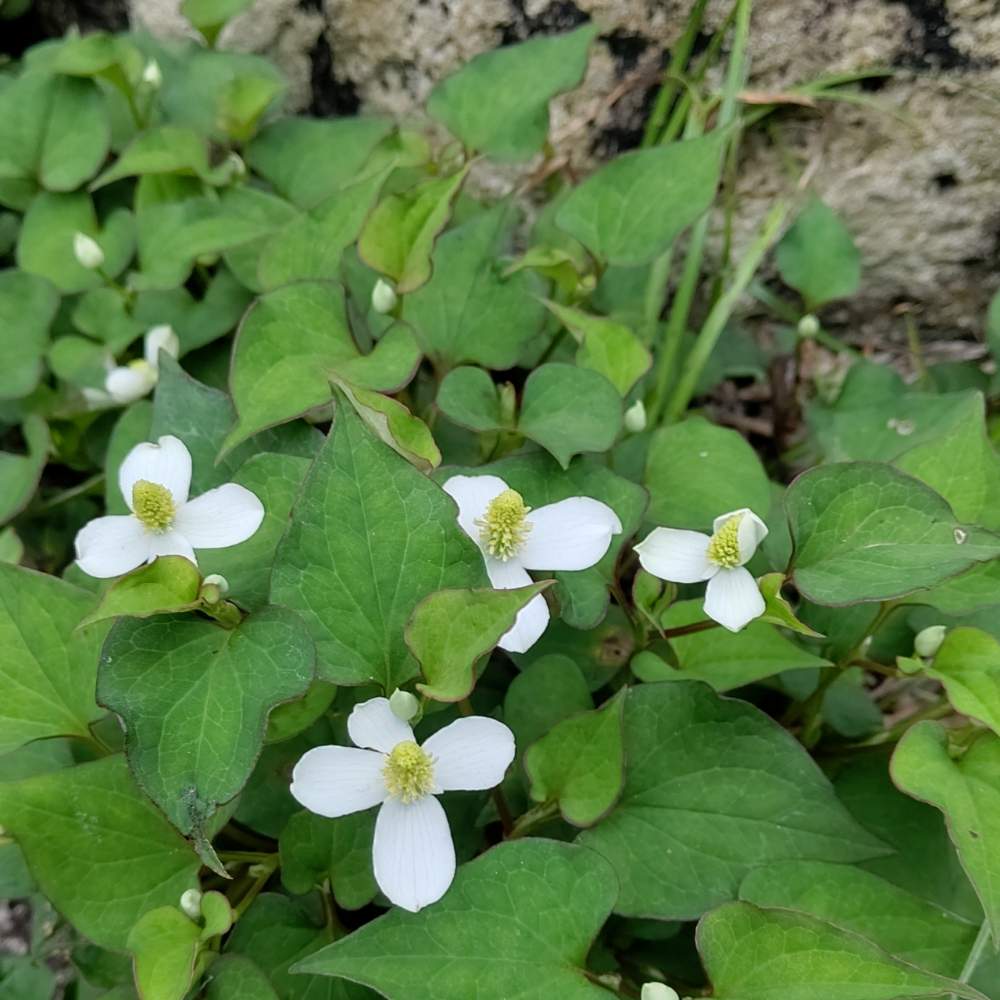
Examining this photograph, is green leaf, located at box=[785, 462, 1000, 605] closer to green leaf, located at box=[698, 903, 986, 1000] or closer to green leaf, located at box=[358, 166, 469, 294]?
green leaf, located at box=[698, 903, 986, 1000]

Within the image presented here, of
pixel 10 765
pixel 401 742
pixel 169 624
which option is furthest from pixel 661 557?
pixel 10 765

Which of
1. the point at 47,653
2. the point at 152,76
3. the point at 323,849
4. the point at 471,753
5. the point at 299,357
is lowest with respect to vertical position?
the point at 323,849

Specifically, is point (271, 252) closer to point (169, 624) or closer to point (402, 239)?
point (402, 239)

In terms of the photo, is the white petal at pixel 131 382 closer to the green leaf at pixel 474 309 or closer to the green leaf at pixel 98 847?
the green leaf at pixel 474 309

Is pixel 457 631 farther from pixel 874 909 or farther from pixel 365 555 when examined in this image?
pixel 874 909

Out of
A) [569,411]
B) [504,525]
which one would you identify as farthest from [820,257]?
[504,525]

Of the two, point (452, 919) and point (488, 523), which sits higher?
point (488, 523)

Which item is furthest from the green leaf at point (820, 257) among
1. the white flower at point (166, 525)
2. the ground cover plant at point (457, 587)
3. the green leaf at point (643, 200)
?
the white flower at point (166, 525)
